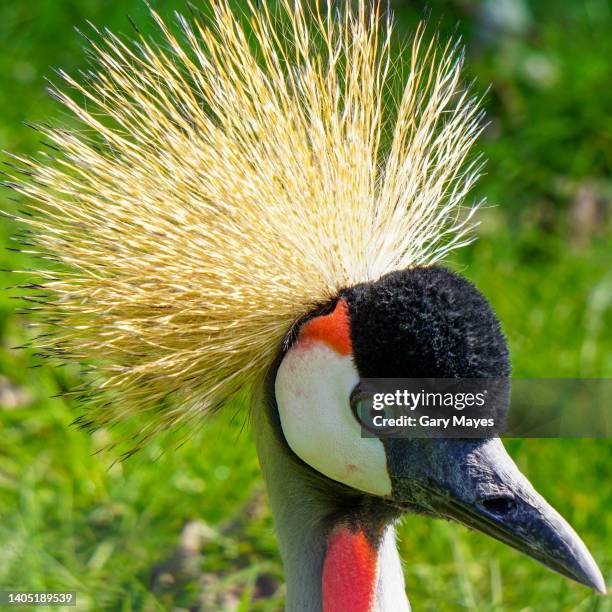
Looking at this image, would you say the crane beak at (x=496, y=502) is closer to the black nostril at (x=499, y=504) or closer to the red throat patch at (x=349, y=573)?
the black nostril at (x=499, y=504)

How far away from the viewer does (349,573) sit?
1.55 m

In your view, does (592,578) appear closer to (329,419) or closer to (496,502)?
(496,502)

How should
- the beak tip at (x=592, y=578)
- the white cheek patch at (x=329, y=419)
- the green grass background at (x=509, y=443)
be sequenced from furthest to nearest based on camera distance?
the green grass background at (x=509, y=443) → the white cheek patch at (x=329, y=419) → the beak tip at (x=592, y=578)

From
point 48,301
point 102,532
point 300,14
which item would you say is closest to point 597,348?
point 102,532

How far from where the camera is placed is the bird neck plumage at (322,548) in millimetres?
1550

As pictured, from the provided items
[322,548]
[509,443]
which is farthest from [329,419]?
[509,443]

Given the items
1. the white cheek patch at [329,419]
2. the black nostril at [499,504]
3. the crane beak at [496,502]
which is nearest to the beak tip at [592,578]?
the crane beak at [496,502]

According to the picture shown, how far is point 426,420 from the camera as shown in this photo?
145 cm

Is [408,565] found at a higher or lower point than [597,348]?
lower

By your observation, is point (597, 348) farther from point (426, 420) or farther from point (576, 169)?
point (426, 420)

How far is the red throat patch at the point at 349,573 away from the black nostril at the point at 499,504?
24 centimetres

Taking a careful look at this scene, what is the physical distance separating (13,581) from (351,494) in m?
0.93

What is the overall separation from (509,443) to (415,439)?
111cm

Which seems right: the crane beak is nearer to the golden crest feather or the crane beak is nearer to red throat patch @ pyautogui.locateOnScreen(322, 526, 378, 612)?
red throat patch @ pyautogui.locateOnScreen(322, 526, 378, 612)
